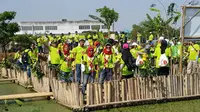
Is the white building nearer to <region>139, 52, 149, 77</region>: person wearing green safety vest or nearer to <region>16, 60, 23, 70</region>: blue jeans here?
<region>16, 60, 23, 70</region>: blue jeans

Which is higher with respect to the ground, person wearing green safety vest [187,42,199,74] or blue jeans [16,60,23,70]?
person wearing green safety vest [187,42,199,74]

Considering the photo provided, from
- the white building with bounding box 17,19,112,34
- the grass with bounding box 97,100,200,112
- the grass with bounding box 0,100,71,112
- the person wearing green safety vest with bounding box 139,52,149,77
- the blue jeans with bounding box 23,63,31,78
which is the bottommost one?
the grass with bounding box 0,100,71,112

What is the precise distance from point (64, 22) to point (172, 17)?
87.1 meters

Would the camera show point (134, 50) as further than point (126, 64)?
Yes

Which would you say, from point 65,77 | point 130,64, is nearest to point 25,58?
point 65,77

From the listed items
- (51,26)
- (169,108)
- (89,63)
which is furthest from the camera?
(51,26)

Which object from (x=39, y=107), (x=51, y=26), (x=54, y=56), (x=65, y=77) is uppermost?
(x=51, y=26)

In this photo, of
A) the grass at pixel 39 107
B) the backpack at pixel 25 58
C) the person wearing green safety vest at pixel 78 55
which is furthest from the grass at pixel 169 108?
the backpack at pixel 25 58

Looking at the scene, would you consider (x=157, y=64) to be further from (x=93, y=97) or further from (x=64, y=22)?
(x=64, y=22)

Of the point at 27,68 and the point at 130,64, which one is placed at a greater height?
the point at 130,64

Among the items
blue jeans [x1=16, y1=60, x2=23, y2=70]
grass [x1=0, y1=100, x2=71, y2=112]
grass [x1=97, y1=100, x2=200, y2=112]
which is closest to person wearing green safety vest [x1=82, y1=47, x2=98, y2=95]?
grass [x1=0, y1=100, x2=71, y2=112]

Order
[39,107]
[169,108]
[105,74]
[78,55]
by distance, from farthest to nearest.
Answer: [78,55]
[105,74]
[39,107]
[169,108]

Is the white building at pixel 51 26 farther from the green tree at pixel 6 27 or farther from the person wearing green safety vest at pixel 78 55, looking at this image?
the person wearing green safety vest at pixel 78 55

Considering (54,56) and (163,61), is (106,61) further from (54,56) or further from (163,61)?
(54,56)
